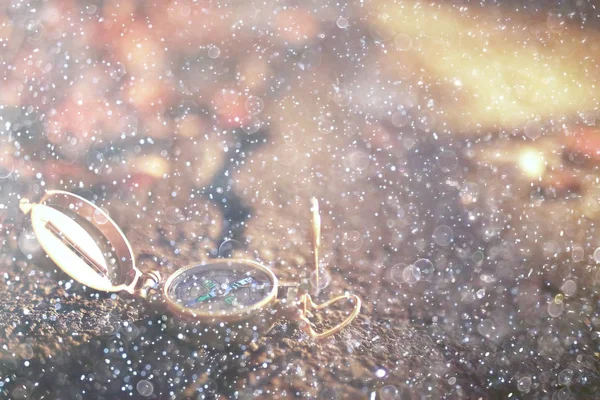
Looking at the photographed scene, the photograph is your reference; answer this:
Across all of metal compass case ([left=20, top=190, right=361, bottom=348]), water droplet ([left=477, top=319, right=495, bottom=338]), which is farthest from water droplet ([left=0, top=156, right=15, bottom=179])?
water droplet ([left=477, top=319, right=495, bottom=338])

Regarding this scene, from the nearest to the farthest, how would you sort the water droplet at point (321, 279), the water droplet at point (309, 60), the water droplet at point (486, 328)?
the water droplet at point (486, 328) → the water droplet at point (321, 279) → the water droplet at point (309, 60)

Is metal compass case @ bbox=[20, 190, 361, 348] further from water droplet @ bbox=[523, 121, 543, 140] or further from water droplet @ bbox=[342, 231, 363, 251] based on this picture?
water droplet @ bbox=[523, 121, 543, 140]

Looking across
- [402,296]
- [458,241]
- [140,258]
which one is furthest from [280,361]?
[458,241]

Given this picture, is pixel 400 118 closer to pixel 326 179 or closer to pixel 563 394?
pixel 326 179

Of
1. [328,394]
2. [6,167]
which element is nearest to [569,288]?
[328,394]

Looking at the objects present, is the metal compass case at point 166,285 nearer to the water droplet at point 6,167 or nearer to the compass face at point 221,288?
the compass face at point 221,288

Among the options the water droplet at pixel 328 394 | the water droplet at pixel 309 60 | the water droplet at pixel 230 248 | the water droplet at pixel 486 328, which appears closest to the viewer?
the water droplet at pixel 328 394

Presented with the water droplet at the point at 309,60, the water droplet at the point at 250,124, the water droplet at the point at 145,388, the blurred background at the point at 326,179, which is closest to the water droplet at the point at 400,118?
the blurred background at the point at 326,179
